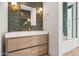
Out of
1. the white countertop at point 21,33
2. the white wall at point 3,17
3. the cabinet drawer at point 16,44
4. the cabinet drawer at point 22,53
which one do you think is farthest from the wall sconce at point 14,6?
the cabinet drawer at point 22,53

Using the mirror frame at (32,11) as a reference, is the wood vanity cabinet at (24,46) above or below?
below

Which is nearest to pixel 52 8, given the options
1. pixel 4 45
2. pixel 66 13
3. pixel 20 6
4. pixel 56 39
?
pixel 66 13

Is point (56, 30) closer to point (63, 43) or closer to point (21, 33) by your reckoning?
point (63, 43)

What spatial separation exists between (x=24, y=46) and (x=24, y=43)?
1.8 inches

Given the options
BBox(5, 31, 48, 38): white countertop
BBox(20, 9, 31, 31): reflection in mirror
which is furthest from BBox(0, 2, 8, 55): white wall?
BBox(20, 9, 31, 31): reflection in mirror

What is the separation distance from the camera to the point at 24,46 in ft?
5.78

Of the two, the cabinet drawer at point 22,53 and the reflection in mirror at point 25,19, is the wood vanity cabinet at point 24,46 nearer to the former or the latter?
the cabinet drawer at point 22,53

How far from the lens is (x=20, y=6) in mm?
1773

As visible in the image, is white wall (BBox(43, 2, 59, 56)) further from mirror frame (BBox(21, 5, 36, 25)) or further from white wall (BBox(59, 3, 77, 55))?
mirror frame (BBox(21, 5, 36, 25))

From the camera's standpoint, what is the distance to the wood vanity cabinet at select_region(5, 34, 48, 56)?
1.68 meters

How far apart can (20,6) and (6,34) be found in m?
0.47

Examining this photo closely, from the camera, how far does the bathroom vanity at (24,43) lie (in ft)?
5.54

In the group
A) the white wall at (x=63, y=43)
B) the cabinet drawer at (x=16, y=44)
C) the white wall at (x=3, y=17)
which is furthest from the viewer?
the cabinet drawer at (x=16, y=44)

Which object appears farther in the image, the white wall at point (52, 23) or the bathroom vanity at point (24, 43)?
the bathroom vanity at point (24, 43)
